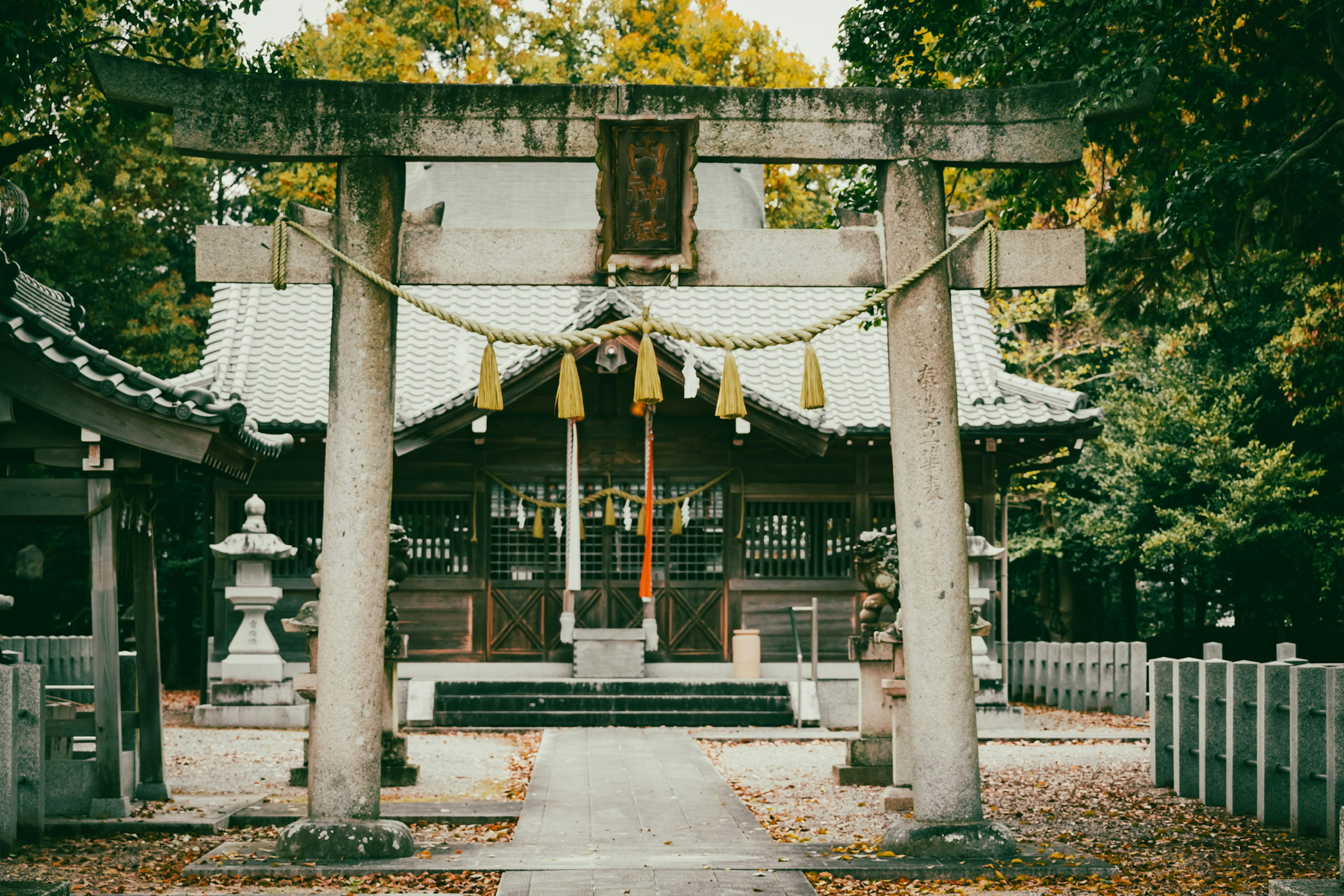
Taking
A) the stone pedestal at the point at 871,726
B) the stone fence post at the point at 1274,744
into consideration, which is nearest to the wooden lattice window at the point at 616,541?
the stone pedestal at the point at 871,726

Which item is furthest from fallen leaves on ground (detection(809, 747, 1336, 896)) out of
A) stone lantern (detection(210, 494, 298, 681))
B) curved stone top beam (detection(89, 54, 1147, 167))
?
stone lantern (detection(210, 494, 298, 681))

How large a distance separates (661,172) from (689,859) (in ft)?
13.3

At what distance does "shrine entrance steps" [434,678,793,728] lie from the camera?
50.7 ft

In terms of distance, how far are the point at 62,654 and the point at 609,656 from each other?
6.79 m

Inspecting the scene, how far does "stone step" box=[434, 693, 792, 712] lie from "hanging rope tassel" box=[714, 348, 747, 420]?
8.63 meters

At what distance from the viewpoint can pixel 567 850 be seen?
746cm

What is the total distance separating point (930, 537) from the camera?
24.6 ft

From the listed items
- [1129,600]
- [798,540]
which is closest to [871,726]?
[798,540]

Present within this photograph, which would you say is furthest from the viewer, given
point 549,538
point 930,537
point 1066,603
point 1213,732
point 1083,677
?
point 1066,603

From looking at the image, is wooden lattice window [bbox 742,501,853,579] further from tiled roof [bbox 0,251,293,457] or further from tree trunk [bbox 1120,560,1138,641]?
tree trunk [bbox 1120,560,1138,641]

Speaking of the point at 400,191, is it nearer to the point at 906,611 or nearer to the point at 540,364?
the point at 906,611

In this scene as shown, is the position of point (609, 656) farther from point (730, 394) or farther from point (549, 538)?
point (730, 394)

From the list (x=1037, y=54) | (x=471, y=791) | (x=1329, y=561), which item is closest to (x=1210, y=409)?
(x=1329, y=561)

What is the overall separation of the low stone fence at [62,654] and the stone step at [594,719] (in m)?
4.30
